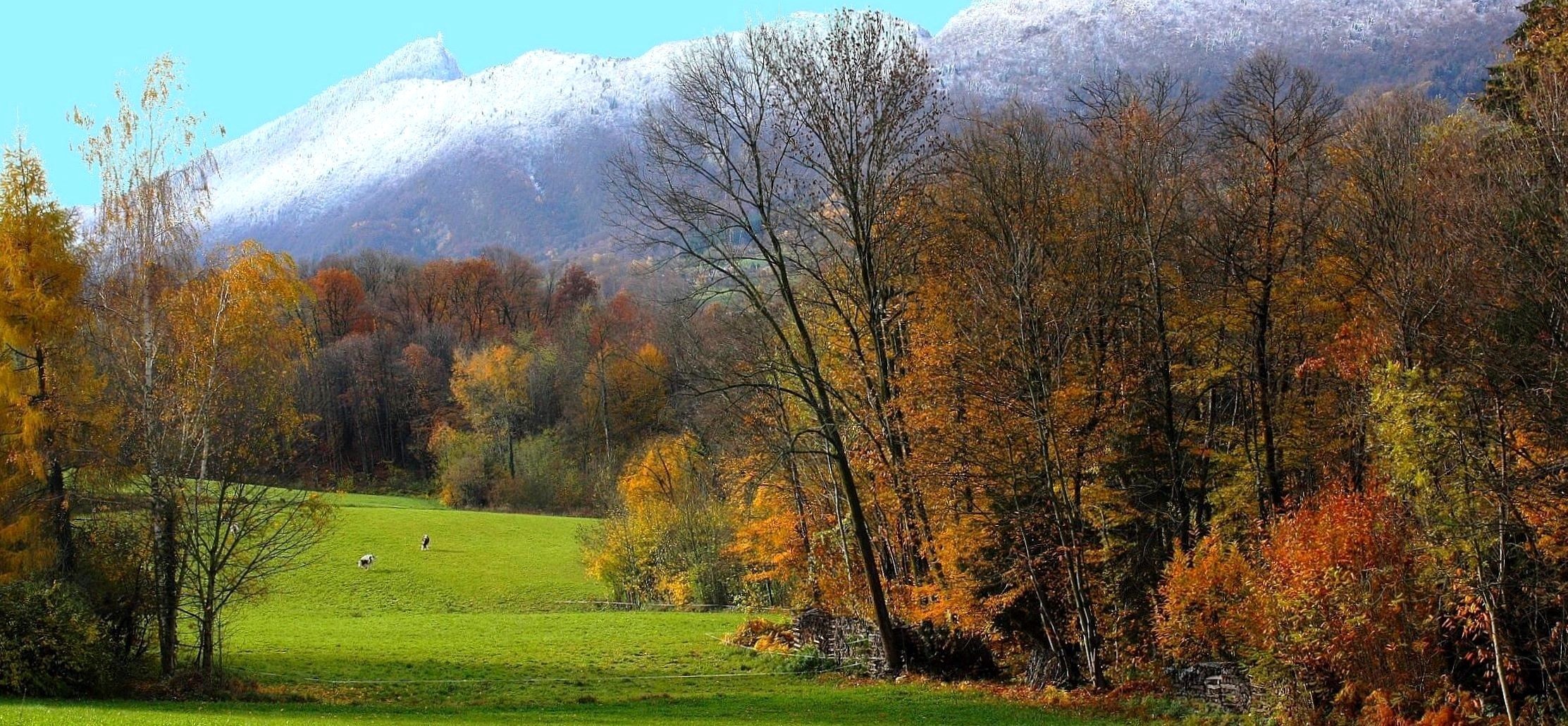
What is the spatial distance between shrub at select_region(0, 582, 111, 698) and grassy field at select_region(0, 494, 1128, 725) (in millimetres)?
1955

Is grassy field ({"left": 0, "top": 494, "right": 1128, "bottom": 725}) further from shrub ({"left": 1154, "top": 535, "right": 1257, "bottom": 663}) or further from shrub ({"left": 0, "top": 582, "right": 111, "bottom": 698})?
shrub ({"left": 1154, "top": 535, "right": 1257, "bottom": 663})

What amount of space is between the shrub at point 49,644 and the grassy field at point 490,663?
6.41 feet

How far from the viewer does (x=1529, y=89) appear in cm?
1970

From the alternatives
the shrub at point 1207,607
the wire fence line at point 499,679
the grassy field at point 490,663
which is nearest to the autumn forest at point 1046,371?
the shrub at point 1207,607

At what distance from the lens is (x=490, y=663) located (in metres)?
29.8

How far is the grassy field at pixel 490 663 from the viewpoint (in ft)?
67.8

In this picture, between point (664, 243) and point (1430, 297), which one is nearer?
point (1430, 297)

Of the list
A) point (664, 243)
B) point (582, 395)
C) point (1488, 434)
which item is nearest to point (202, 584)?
point (664, 243)

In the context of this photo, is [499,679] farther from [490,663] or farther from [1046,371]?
[1046,371]

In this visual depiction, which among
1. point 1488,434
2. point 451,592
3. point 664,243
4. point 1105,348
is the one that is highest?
point 664,243

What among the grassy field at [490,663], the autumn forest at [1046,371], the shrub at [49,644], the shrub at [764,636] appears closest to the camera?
the autumn forest at [1046,371]

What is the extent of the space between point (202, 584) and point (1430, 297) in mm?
27081

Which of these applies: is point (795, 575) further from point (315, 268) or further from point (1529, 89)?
point (315, 268)

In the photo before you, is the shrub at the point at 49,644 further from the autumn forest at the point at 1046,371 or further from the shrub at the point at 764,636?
the shrub at the point at 764,636
